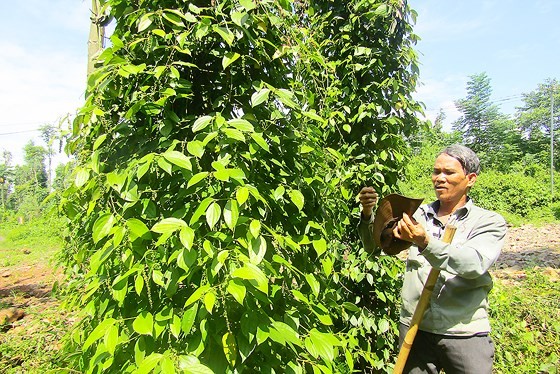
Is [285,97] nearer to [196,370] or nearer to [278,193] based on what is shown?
[278,193]

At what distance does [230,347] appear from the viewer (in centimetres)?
99

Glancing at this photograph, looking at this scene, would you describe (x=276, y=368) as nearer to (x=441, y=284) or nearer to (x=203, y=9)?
(x=441, y=284)

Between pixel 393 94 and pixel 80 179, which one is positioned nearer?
pixel 80 179

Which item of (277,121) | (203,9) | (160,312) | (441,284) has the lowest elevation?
(441,284)

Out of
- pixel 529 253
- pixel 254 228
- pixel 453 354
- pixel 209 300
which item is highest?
pixel 254 228

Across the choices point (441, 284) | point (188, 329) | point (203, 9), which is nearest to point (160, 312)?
point (188, 329)

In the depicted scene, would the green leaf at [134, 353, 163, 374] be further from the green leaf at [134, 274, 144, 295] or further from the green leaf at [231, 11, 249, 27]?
the green leaf at [231, 11, 249, 27]

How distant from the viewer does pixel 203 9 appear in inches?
47.7

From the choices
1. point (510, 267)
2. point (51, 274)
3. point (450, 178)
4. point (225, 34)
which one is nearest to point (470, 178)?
point (450, 178)

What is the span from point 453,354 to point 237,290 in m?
1.24

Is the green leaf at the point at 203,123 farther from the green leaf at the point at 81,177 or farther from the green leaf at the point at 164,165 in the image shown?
the green leaf at the point at 81,177

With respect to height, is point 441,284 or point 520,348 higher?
point 441,284

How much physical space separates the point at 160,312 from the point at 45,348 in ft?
7.69

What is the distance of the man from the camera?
→ 1566 mm
